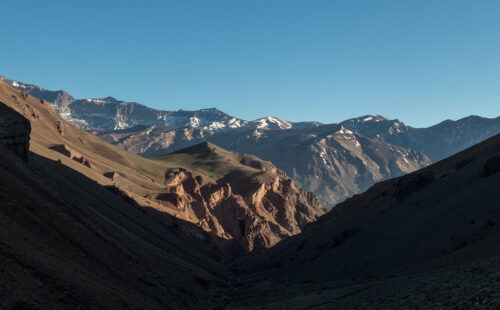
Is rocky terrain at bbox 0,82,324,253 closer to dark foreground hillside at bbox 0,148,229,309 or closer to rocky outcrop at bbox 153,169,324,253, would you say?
rocky outcrop at bbox 153,169,324,253

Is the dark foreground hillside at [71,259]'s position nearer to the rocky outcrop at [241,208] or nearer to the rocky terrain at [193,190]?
the rocky terrain at [193,190]

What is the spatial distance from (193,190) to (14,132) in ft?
339

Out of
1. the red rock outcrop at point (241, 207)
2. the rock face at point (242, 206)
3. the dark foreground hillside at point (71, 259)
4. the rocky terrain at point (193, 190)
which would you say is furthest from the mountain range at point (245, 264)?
the rock face at point (242, 206)

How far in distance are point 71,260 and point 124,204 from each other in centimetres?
4258

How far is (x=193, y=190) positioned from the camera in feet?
486

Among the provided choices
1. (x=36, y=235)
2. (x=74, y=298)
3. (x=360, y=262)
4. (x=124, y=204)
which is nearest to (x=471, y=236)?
(x=360, y=262)

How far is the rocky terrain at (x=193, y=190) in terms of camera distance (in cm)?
11138

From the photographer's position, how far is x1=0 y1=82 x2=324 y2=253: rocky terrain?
111 m

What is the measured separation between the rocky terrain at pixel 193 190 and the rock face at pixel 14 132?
43713mm

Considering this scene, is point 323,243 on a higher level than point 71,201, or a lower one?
lower

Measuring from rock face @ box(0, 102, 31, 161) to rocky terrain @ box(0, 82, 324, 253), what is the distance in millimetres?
43713

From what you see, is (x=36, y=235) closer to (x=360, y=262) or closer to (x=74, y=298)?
(x=74, y=298)

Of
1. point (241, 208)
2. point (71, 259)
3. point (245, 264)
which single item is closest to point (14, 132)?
point (71, 259)

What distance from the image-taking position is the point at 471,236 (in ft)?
125
